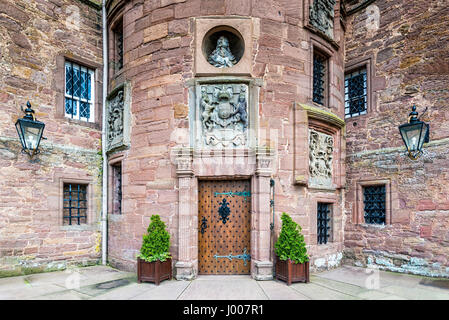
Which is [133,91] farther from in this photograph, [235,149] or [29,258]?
[29,258]

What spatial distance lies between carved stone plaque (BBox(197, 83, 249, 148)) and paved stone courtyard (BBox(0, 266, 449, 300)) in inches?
109

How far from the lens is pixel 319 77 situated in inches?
305

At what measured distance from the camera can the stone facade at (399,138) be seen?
21.5ft

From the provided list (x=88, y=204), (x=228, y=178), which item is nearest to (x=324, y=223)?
(x=228, y=178)

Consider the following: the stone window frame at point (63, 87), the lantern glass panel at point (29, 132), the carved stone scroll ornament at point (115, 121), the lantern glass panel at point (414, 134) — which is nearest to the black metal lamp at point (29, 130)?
the lantern glass panel at point (29, 132)

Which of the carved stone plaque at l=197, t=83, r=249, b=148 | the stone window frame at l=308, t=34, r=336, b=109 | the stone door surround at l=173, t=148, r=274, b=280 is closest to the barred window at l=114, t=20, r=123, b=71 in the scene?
the carved stone plaque at l=197, t=83, r=249, b=148

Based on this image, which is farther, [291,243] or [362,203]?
[362,203]

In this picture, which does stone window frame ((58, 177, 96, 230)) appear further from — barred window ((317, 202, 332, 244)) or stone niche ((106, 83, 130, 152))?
barred window ((317, 202, 332, 244))

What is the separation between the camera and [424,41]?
22.7 ft

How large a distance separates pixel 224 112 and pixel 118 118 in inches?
118

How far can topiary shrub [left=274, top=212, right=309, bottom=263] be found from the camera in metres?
5.61

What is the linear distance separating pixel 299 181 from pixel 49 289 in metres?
5.32

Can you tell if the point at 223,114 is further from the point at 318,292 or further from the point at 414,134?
the point at 318,292

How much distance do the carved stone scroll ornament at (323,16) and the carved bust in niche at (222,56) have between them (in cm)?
214
